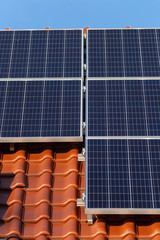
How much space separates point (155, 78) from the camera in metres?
12.1

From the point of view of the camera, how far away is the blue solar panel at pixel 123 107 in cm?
1085

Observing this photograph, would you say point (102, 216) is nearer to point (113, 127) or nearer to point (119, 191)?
point (119, 191)

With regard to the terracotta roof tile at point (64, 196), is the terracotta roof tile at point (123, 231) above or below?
below

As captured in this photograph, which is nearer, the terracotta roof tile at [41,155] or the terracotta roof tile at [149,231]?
the terracotta roof tile at [149,231]

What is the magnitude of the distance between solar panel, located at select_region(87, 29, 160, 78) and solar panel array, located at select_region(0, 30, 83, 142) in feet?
1.87

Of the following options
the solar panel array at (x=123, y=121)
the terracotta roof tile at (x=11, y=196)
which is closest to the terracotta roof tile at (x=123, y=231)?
the solar panel array at (x=123, y=121)

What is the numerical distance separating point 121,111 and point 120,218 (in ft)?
12.1

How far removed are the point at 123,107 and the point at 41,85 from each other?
131 inches

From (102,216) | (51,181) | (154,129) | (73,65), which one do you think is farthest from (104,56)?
(102,216)

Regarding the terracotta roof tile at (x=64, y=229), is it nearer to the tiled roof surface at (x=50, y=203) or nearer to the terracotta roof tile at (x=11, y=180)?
the tiled roof surface at (x=50, y=203)

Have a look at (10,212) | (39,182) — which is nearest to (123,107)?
(39,182)

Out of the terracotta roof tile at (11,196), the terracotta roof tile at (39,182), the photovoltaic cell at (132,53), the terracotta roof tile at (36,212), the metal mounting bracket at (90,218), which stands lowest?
the metal mounting bracket at (90,218)

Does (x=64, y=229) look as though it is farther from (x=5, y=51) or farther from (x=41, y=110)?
(x=5, y=51)

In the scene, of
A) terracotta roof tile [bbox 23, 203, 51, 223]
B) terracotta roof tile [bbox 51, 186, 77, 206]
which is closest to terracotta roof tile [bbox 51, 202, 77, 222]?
terracotta roof tile [bbox 51, 186, 77, 206]
